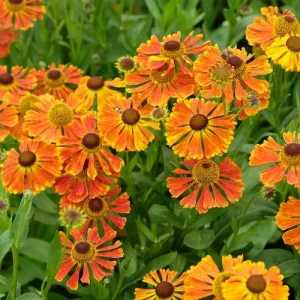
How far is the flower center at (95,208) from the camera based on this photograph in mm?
1720

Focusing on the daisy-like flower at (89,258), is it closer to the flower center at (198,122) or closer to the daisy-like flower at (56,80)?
the flower center at (198,122)

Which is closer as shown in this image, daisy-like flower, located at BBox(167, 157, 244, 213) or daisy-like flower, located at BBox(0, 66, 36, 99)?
daisy-like flower, located at BBox(167, 157, 244, 213)

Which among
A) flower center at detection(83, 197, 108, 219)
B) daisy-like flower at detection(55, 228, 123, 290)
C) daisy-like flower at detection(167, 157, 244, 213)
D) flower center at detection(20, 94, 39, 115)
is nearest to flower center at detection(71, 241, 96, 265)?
daisy-like flower at detection(55, 228, 123, 290)

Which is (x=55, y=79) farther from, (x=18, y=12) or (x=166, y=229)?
(x=166, y=229)

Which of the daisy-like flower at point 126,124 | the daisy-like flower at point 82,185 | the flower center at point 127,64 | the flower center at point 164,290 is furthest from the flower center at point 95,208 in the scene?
the flower center at point 127,64

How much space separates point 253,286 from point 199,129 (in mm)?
452

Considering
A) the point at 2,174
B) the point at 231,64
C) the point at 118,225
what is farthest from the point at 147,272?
the point at 231,64

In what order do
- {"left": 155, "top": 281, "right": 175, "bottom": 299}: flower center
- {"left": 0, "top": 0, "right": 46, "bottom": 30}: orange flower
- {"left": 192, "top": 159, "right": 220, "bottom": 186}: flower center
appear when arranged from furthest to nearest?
{"left": 0, "top": 0, "right": 46, "bottom": 30}: orange flower < {"left": 192, "top": 159, "right": 220, "bottom": 186}: flower center < {"left": 155, "top": 281, "right": 175, "bottom": 299}: flower center

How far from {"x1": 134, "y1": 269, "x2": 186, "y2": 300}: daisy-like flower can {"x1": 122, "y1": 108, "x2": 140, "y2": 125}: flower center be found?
36 cm

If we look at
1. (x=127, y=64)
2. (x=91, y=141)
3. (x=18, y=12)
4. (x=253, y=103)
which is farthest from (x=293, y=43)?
(x=18, y=12)

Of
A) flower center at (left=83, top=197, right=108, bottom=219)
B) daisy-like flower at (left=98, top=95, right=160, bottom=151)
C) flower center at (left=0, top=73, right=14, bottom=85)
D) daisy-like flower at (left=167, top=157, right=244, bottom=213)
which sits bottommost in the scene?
flower center at (left=0, top=73, right=14, bottom=85)

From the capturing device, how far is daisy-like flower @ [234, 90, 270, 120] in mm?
1647

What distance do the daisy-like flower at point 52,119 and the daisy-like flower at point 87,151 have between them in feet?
0.23

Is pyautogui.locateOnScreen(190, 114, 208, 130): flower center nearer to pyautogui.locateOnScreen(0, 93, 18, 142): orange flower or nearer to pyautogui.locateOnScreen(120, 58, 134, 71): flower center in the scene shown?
pyautogui.locateOnScreen(120, 58, 134, 71): flower center
